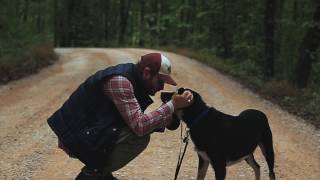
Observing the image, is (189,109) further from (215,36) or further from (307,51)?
(215,36)

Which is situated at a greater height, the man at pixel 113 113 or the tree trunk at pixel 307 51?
the man at pixel 113 113

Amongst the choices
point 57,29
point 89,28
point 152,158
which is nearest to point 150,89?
point 152,158

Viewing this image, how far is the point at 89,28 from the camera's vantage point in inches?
1762

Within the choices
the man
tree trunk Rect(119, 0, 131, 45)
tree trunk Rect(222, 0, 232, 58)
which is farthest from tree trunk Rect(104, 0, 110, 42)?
the man

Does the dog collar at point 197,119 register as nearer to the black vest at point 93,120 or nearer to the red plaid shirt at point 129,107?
the red plaid shirt at point 129,107

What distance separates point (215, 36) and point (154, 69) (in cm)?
2682

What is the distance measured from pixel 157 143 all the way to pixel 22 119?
318 centimetres

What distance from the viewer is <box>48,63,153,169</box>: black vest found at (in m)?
4.72

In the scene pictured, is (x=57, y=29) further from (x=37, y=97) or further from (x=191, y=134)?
(x=191, y=134)

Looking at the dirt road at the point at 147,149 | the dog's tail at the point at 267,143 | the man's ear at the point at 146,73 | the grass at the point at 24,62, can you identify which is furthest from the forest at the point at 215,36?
the man's ear at the point at 146,73

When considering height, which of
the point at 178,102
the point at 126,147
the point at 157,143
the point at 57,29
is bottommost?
the point at 57,29

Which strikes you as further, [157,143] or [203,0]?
[203,0]

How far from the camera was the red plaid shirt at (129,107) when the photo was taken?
183 inches

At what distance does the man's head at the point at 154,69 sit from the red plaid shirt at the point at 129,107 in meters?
0.18
